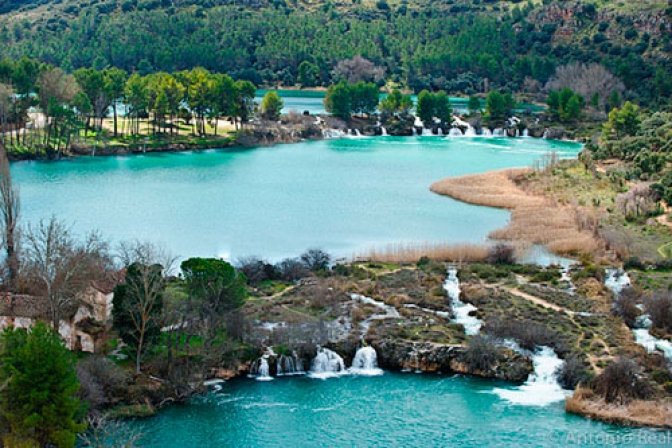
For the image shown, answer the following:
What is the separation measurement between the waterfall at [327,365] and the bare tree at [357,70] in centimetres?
12616

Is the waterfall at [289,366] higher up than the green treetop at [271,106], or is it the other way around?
the green treetop at [271,106]

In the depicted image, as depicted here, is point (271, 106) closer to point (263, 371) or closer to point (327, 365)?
point (327, 365)

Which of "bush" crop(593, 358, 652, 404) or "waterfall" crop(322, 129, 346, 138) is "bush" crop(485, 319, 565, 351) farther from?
"waterfall" crop(322, 129, 346, 138)

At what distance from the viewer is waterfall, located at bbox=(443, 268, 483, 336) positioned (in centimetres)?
4497

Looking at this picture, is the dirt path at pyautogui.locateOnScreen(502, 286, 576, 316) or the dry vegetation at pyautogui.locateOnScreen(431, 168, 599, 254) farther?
the dry vegetation at pyautogui.locateOnScreen(431, 168, 599, 254)

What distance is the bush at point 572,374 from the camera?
39094 millimetres

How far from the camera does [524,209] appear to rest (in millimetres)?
71938

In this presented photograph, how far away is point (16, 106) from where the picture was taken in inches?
3846

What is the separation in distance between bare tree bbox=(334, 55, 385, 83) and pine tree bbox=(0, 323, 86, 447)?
135928mm

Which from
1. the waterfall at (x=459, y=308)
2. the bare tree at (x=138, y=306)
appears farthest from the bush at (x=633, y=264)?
the bare tree at (x=138, y=306)

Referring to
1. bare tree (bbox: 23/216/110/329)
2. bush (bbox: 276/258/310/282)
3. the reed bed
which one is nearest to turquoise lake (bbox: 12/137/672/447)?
the reed bed

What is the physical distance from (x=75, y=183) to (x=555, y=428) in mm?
58494

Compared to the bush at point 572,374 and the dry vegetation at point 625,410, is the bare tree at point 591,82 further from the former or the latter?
the dry vegetation at point 625,410

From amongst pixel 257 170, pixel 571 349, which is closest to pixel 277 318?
pixel 571 349
